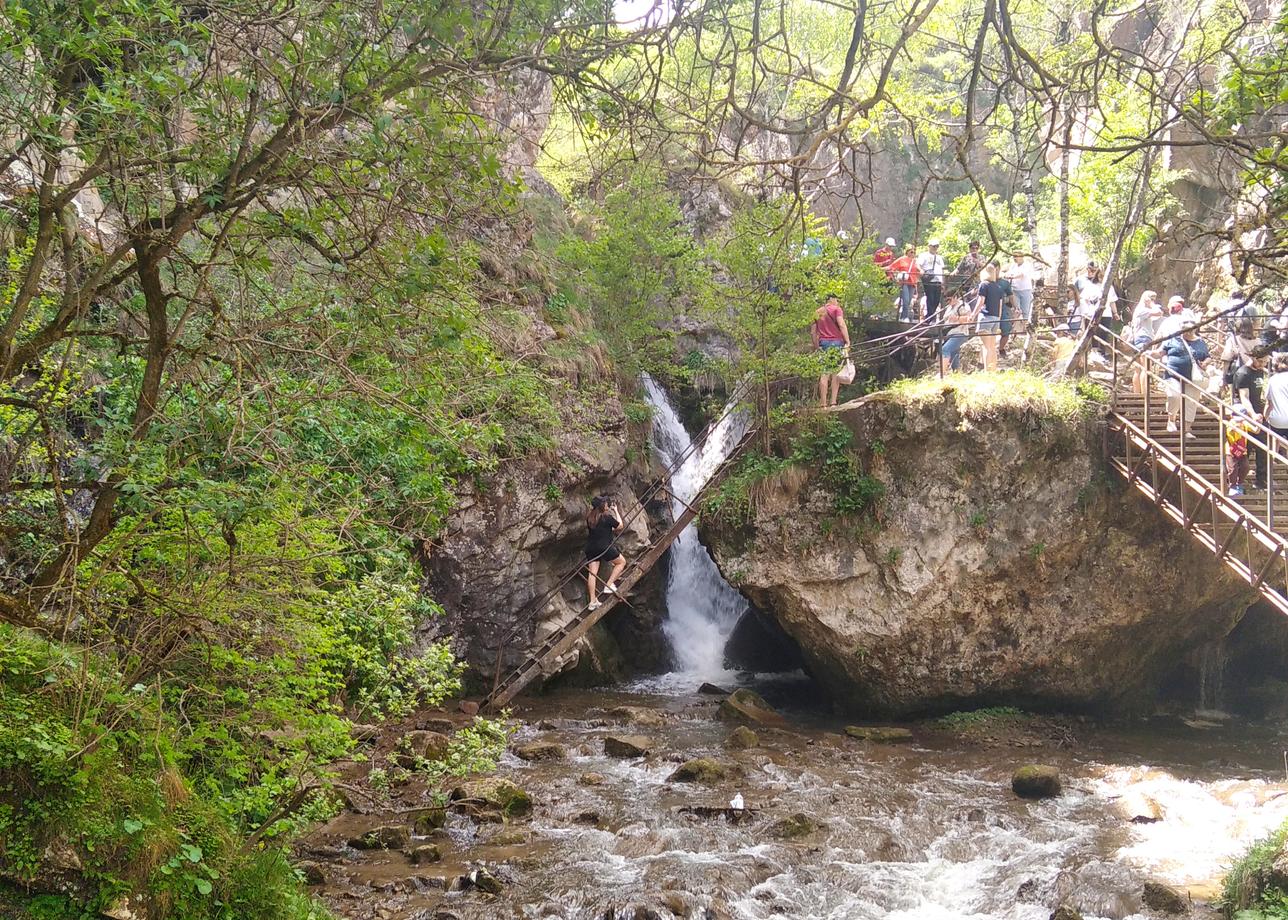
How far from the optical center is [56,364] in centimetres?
633

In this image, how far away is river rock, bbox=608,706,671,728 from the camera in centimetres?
1297

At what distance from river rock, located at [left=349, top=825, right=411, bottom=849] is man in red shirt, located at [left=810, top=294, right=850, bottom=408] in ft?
27.6

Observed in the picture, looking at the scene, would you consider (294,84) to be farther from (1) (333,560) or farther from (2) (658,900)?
(2) (658,900)

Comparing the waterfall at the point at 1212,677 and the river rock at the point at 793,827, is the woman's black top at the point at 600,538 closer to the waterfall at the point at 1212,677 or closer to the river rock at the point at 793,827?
the river rock at the point at 793,827

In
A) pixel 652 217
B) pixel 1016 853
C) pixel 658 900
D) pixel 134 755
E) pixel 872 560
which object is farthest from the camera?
pixel 652 217

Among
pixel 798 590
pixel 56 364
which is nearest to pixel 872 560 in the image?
pixel 798 590

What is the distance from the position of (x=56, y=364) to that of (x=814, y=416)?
9.57 m

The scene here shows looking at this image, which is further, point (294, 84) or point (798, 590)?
point (798, 590)

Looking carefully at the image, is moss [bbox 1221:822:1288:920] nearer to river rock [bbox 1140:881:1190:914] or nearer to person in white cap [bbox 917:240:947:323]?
river rock [bbox 1140:881:1190:914]

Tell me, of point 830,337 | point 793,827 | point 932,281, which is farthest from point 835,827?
point 932,281

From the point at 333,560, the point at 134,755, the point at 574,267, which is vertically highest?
the point at 574,267

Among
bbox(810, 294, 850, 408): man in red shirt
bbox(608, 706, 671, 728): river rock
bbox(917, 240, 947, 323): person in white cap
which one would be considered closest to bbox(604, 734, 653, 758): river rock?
bbox(608, 706, 671, 728): river rock

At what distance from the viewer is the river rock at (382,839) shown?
8.35 m

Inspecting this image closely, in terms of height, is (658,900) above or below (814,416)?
below
